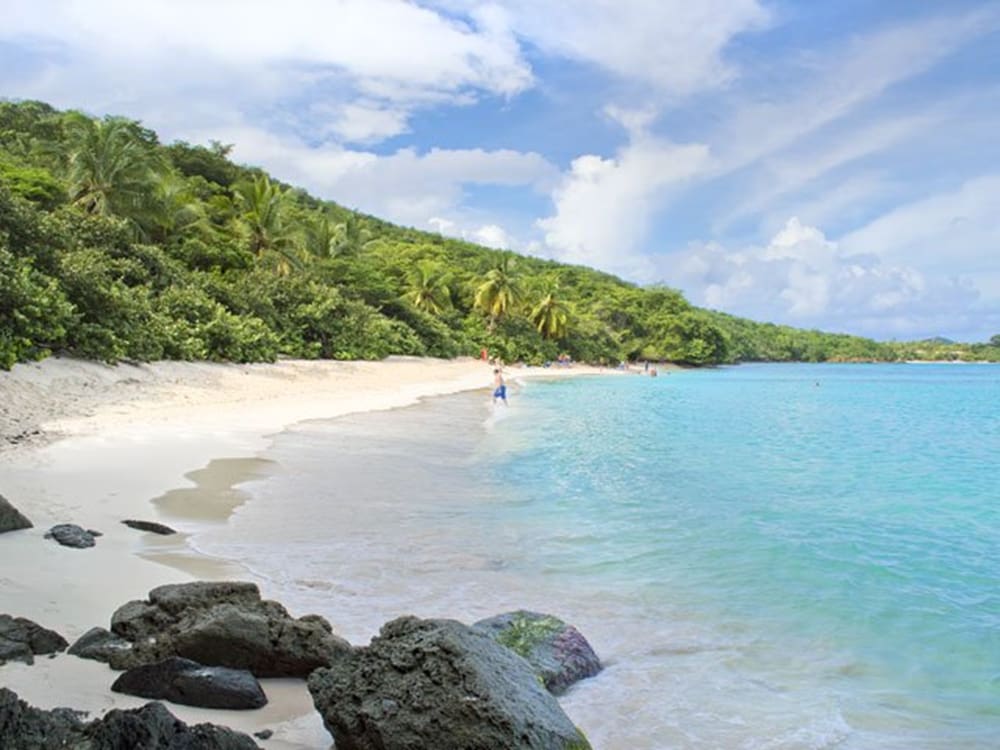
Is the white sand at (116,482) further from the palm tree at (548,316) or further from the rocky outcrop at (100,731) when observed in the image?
the palm tree at (548,316)

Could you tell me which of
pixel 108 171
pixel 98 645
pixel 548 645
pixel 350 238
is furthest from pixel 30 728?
pixel 350 238

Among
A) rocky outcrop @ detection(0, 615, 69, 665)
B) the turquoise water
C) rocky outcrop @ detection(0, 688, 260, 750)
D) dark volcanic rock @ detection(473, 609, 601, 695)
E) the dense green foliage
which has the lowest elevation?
the turquoise water

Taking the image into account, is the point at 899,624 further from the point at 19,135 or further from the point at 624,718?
the point at 19,135

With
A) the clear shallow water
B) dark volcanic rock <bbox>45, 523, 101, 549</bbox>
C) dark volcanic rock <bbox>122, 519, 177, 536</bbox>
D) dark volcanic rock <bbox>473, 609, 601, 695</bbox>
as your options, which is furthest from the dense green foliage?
dark volcanic rock <bbox>473, 609, 601, 695</bbox>

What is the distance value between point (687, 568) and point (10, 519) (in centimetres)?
590

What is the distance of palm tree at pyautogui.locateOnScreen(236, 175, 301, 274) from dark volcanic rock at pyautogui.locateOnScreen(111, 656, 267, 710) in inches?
1492

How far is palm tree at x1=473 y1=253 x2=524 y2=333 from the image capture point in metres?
60.7

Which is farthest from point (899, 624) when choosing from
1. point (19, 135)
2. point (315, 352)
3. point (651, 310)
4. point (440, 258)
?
point (651, 310)

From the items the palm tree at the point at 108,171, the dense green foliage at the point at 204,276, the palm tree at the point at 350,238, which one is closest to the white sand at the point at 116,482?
the dense green foliage at the point at 204,276

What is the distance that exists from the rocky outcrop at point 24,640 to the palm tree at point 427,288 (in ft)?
177

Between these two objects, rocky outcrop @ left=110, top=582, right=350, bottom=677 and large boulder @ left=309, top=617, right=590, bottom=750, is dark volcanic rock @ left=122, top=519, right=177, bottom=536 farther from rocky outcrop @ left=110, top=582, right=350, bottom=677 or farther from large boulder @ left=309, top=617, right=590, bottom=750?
large boulder @ left=309, top=617, right=590, bottom=750

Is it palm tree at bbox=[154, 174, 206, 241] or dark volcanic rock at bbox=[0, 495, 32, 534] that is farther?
palm tree at bbox=[154, 174, 206, 241]

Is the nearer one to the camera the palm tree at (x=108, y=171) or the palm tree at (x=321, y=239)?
the palm tree at (x=108, y=171)

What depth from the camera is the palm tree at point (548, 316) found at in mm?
67688
